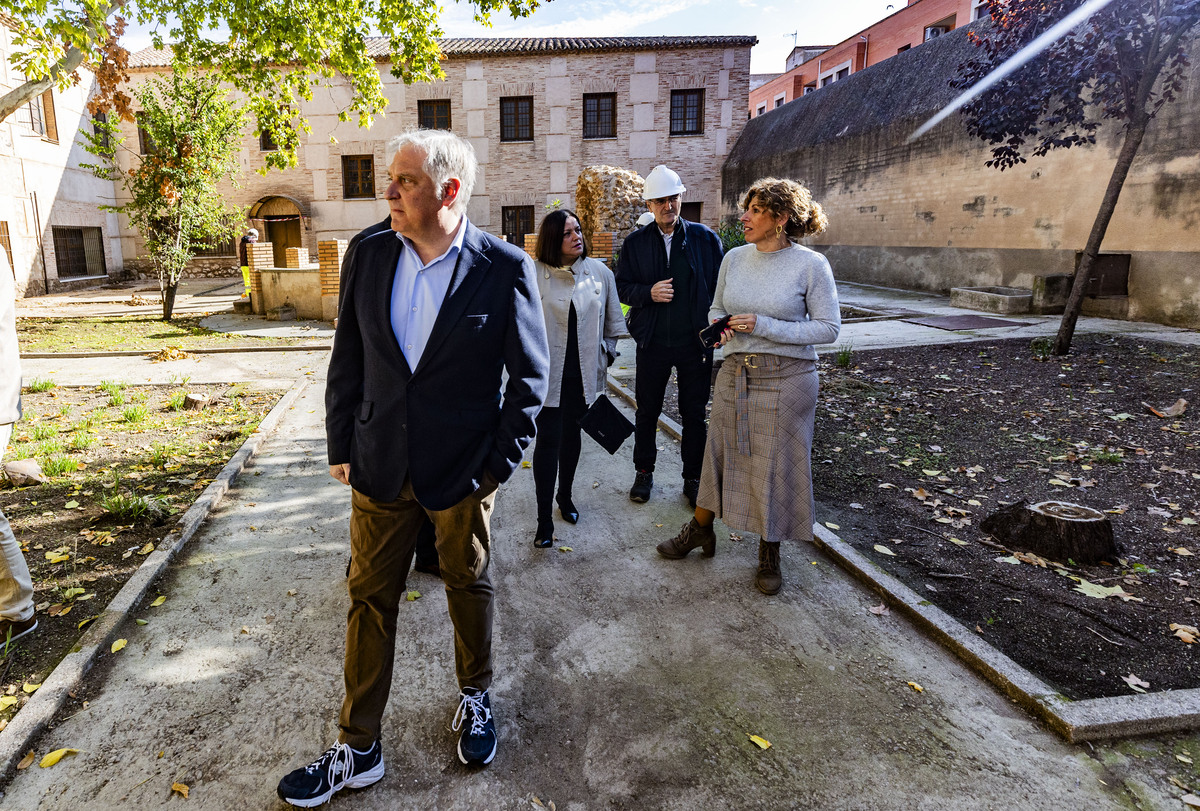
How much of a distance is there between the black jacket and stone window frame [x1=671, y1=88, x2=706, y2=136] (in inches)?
860

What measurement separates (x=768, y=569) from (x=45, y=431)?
633 centimetres

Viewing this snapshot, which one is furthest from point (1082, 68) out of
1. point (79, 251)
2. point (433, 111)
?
point (79, 251)

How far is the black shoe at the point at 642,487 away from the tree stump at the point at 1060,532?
7.05 ft

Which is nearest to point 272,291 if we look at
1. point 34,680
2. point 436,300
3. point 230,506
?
point 230,506

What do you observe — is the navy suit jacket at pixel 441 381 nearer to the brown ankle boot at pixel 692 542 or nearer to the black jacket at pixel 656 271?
the brown ankle boot at pixel 692 542

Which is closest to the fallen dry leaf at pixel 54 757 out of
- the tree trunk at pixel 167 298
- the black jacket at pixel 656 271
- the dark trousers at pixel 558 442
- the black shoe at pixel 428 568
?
the black shoe at pixel 428 568

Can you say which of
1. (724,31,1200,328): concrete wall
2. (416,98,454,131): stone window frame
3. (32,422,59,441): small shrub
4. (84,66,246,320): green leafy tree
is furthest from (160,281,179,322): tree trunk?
(724,31,1200,328): concrete wall

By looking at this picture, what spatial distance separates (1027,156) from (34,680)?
50.6 feet

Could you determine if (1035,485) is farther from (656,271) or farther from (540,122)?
(540,122)

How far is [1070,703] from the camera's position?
8.75ft

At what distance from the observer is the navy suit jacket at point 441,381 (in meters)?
2.27

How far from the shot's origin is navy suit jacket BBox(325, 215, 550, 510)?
2.27m

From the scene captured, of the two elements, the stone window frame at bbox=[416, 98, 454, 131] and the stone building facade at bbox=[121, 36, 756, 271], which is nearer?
the stone building facade at bbox=[121, 36, 756, 271]

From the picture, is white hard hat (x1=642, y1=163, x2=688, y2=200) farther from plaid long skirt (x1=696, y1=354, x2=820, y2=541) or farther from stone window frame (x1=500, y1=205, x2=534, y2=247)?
stone window frame (x1=500, y1=205, x2=534, y2=247)
